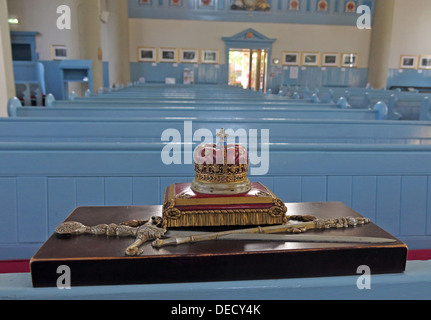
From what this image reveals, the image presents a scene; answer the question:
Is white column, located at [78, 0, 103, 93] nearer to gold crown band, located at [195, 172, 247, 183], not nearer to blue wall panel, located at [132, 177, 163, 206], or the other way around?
blue wall panel, located at [132, 177, 163, 206]

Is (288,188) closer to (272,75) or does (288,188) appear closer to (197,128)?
(197,128)

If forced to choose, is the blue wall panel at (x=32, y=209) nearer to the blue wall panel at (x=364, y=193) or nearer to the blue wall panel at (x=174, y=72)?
the blue wall panel at (x=364, y=193)

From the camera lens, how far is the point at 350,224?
1.14 meters

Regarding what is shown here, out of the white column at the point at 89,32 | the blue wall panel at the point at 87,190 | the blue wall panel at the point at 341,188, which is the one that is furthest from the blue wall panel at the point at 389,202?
the white column at the point at 89,32

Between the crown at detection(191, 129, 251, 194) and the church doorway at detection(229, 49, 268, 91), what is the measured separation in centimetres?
1566

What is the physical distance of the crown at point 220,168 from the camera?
1108mm

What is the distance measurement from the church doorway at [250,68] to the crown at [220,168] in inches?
616

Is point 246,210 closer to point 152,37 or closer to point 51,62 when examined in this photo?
point 51,62

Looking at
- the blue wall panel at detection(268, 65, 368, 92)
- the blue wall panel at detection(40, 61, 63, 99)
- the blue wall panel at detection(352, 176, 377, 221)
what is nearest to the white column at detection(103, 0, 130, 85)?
the blue wall panel at detection(40, 61, 63, 99)

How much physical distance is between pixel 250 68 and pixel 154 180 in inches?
692

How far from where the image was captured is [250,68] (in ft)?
61.9

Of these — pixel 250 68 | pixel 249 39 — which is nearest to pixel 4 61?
pixel 249 39
